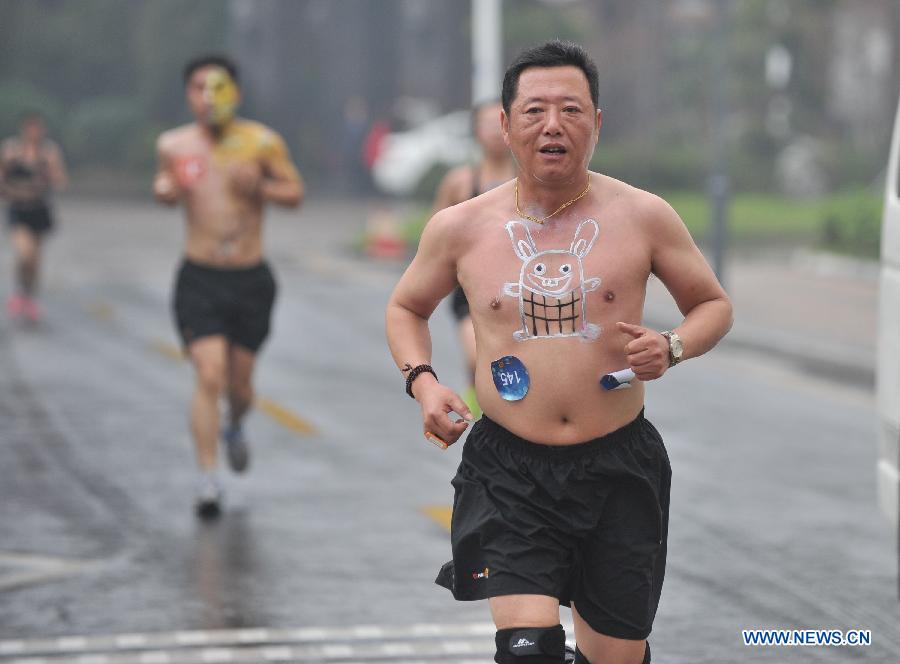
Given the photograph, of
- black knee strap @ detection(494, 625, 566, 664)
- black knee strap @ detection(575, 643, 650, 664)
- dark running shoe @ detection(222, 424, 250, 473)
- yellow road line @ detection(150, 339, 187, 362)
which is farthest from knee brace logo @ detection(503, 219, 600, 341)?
yellow road line @ detection(150, 339, 187, 362)

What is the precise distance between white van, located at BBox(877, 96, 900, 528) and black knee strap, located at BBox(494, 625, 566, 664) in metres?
2.69

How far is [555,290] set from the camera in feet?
16.2

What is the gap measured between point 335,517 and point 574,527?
Answer: 4.51 m

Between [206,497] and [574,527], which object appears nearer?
[574,527]

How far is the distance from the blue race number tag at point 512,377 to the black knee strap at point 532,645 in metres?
0.63

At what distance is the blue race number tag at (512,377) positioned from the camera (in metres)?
4.97

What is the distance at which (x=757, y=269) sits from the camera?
2358 cm

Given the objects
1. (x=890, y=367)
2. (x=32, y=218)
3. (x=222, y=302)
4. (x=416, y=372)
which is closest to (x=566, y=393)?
(x=416, y=372)

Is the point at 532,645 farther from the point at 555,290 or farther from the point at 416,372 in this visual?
the point at 555,290

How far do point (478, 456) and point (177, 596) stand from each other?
9.58ft

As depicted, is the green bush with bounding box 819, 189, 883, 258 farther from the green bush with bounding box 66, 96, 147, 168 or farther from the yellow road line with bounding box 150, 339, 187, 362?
the green bush with bounding box 66, 96, 147, 168

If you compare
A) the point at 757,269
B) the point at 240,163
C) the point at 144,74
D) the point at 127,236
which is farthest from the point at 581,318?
the point at 144,74

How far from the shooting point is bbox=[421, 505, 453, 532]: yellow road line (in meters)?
9.18

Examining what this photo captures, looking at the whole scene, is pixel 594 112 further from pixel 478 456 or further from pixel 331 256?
pixel 331 256
